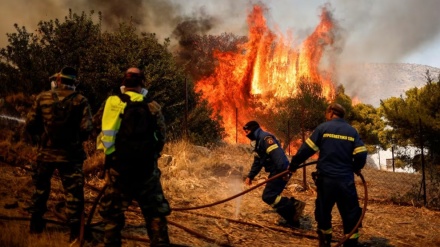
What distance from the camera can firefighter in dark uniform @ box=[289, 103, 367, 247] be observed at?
4.60 meters

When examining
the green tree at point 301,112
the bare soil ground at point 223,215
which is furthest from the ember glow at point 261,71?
the bare soil ground at point 223,215

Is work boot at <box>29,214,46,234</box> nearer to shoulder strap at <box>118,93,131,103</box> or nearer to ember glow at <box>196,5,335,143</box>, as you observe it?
shoulder strap at <box>118,93,131,103</box>

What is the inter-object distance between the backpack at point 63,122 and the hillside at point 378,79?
94.0 m

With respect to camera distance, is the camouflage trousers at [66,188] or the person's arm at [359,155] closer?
the camouflage trousers at [66,188]

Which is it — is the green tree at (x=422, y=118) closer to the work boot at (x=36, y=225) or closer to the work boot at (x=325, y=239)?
the work boot at (x=325, y=239)

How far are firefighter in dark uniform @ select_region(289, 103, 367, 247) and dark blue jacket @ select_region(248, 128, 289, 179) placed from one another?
4.27ft

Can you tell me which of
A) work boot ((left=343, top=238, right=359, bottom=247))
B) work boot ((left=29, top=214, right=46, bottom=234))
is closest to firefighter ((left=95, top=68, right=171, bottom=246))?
work boot ((left=29, top=214, right=46, bottom=234))

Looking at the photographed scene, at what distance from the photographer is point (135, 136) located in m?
3.12

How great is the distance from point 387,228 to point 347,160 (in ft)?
10.3

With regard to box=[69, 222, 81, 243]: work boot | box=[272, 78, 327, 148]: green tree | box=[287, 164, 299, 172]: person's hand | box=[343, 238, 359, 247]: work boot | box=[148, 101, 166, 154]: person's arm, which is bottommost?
box=[343, 238, 359, 247]: work boot

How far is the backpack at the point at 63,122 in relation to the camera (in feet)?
13.1

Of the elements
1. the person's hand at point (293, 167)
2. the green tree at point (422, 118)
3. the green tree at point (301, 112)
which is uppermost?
the green tree at point (301, 112)

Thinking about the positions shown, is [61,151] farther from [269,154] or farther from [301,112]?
[301,112]

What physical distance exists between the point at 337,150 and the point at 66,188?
3.66 meters
